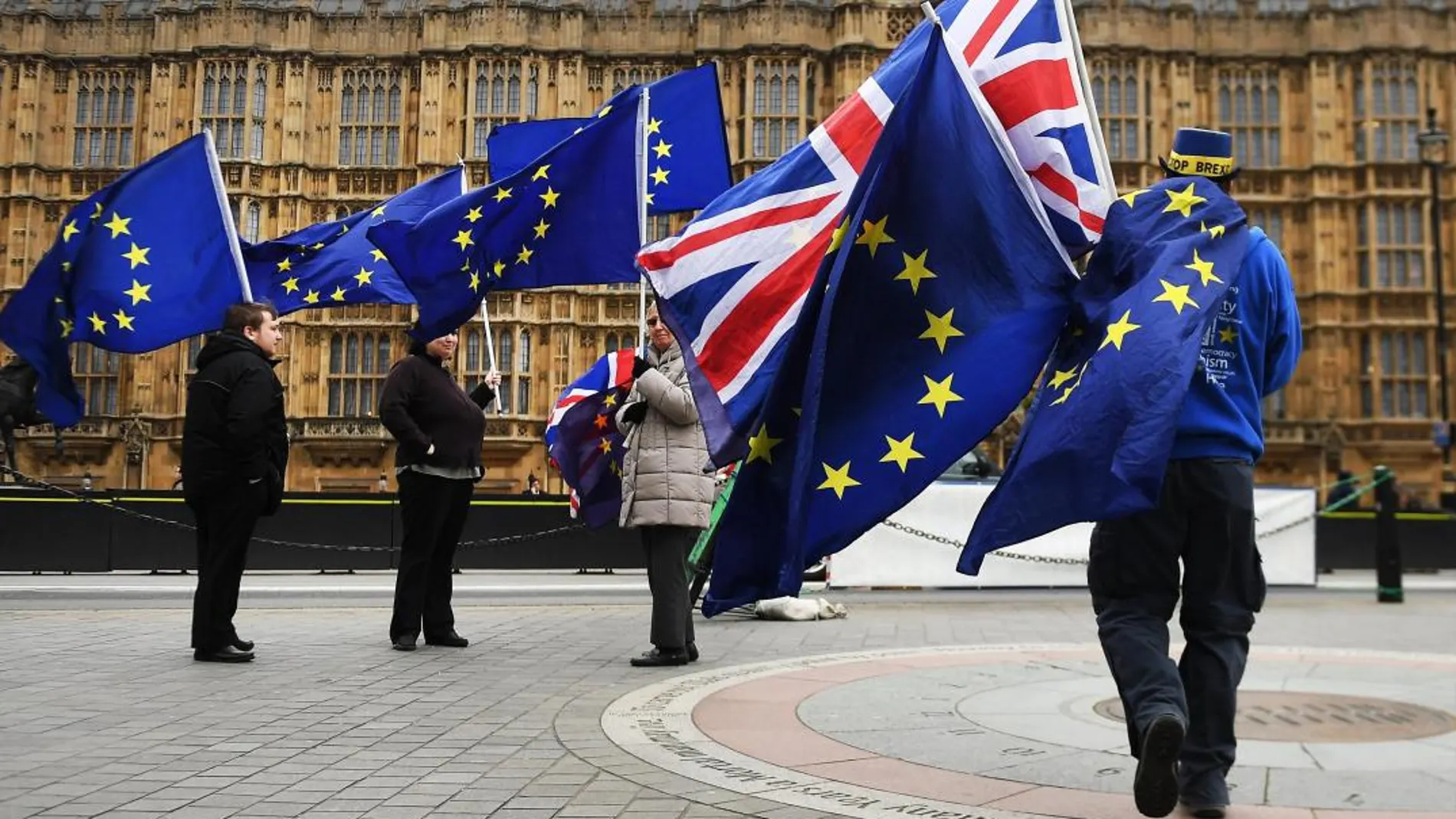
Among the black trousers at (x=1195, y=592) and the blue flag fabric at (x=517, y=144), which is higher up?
the blue flag fabric at (x=517, y=144)

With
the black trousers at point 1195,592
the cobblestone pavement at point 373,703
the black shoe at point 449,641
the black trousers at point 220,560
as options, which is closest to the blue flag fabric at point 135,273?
the cobblestone pavement at point 373,703

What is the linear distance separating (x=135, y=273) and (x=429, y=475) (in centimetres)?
287

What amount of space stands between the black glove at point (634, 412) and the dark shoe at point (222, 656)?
238cm

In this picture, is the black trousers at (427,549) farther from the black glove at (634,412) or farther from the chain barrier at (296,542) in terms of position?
the chain barrier at (296,542)

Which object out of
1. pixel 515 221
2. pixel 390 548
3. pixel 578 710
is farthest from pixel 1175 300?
pixel 390 548

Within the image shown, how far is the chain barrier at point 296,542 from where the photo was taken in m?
13.4

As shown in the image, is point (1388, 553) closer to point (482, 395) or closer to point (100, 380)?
point (482, 395)

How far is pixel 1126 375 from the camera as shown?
3293mm

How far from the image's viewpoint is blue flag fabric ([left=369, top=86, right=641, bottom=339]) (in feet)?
24.2

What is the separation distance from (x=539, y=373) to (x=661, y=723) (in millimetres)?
27573

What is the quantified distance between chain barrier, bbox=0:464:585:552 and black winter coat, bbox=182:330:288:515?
19.9ft

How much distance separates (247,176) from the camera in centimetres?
3225

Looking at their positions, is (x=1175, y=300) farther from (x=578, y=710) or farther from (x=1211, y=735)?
(x=578, y=710)

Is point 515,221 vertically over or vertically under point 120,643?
over
